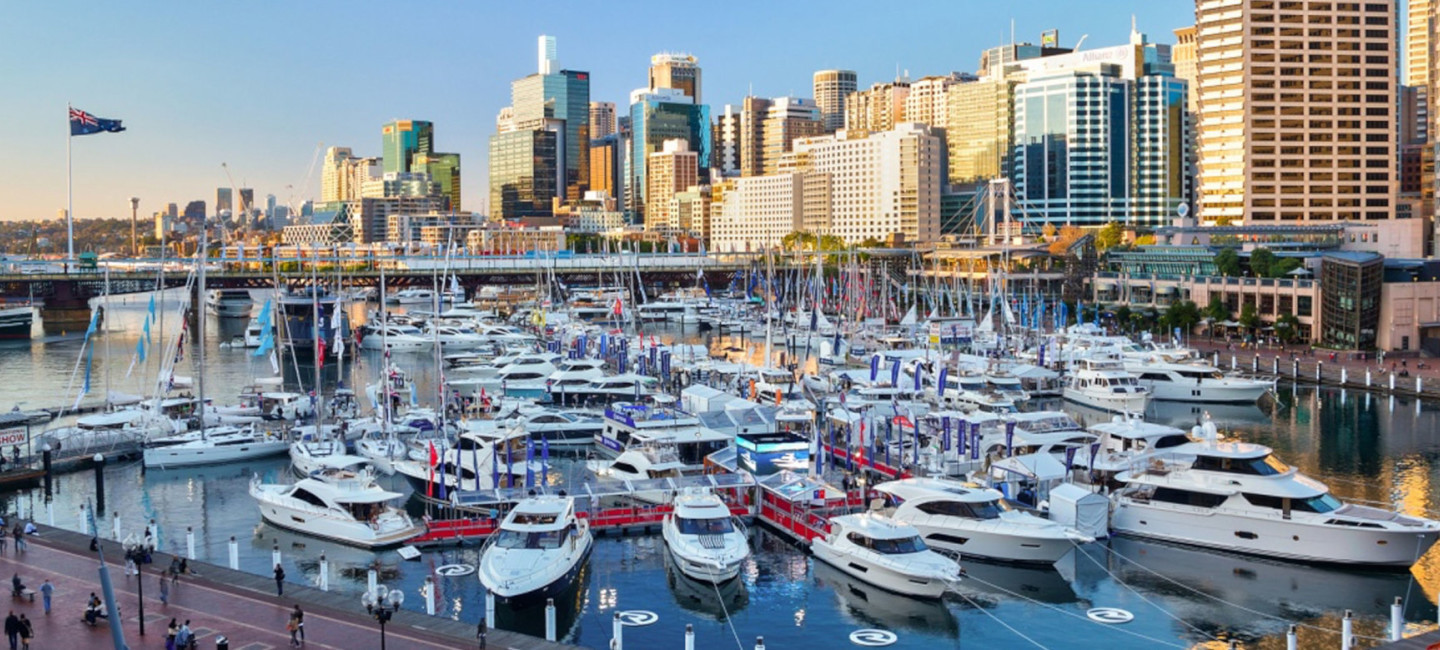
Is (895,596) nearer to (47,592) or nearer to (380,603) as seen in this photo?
(380,603)

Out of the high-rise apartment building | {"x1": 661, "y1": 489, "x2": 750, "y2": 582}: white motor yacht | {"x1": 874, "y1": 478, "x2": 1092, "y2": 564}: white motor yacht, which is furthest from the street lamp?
the high-rise apartment building

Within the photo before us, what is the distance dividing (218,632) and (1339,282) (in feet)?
282

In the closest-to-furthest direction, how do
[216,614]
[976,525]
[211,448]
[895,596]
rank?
[216,614], [895,596], [976,525], [211,448]

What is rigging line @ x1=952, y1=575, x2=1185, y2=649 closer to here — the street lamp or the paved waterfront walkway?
the paved waterfront walkway

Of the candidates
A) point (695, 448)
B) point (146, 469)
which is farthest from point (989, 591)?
point (146, 469)

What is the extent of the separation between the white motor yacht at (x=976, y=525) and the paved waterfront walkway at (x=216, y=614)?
51.2 feet

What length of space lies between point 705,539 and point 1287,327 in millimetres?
73230

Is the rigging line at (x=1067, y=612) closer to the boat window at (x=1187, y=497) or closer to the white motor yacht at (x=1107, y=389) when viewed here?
the boat window at (x=1187, y=497)

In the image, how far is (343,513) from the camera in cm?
4312

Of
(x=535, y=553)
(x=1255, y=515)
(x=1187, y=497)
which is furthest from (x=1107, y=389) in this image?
(x=535, y=553)

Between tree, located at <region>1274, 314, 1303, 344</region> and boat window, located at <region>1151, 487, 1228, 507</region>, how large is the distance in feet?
202

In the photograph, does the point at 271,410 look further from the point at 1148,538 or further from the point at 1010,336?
the point at 1010,336

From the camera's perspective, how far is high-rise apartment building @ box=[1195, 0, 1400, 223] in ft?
494

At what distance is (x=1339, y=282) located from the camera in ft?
309
